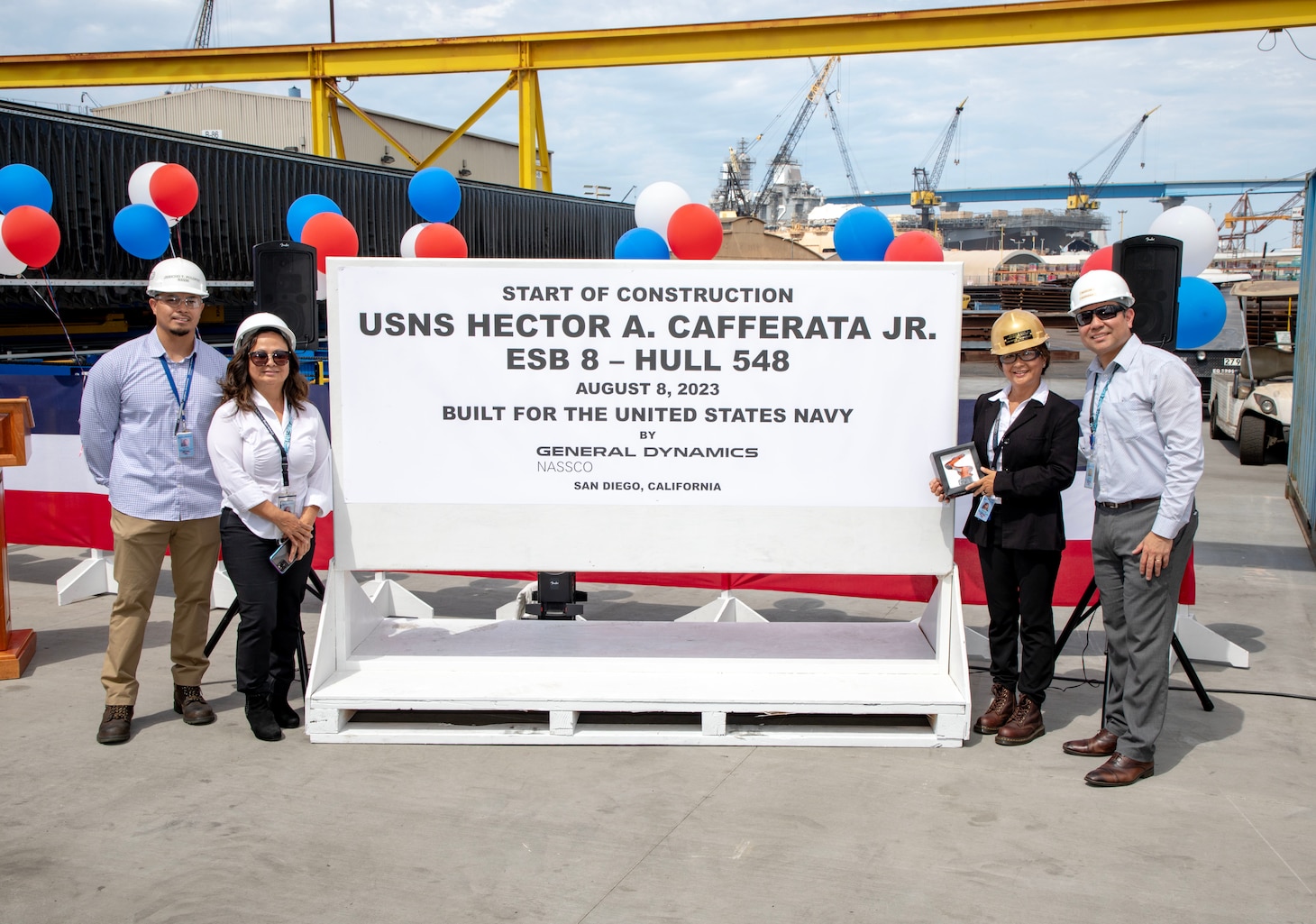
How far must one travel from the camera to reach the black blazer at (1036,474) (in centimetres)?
455

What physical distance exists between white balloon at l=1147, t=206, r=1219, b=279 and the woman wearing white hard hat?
5.48 meters

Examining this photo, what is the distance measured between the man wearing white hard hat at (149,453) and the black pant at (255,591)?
0.33 m

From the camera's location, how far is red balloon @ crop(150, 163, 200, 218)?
10.1 metres

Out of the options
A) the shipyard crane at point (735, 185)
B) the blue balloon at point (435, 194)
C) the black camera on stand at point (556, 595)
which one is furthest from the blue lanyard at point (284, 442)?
the shipyard crane at point (735, 185)

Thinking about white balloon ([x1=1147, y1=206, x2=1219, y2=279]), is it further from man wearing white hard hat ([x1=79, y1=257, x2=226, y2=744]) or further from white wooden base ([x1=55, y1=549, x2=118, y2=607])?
white wooden base ([x1=55, y1=549, x2=118, y2=607])

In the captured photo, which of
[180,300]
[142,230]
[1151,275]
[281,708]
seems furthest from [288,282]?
[1151,275]

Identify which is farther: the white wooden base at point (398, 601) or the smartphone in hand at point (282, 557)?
the white wooden base at point (398, 601)

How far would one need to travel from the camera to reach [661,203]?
31.7 ft

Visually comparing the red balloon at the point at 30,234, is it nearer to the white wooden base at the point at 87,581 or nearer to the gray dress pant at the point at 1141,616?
the white wooden base at the point at 87,581

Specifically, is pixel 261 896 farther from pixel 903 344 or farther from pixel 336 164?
pixel 336 164

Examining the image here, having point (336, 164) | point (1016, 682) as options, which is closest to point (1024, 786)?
point (1016, 682)

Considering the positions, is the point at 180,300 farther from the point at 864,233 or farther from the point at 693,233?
the point at 864,233

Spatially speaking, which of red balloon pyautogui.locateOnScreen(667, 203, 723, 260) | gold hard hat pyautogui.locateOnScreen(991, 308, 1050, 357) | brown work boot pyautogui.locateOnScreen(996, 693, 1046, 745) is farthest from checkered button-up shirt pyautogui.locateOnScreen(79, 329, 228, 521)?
red balloon pyautogui.locateOnScreen(667, 203, 723, 260)

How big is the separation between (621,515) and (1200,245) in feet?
14.9
